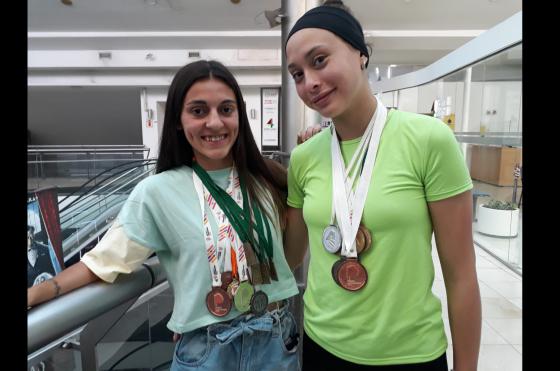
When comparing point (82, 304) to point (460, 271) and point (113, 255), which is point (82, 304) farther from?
point (460, 271)

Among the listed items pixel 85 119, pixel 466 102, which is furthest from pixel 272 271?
pixel 85 119

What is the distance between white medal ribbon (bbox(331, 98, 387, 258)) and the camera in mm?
1092

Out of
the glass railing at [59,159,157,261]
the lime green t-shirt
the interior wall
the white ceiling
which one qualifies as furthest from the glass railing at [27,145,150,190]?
the interior wall

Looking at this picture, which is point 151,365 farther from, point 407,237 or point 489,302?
point 489,302

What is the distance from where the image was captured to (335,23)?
3.54 ft

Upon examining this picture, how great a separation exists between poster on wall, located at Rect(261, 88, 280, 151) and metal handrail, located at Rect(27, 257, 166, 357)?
8.86 m

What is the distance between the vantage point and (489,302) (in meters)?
4.21

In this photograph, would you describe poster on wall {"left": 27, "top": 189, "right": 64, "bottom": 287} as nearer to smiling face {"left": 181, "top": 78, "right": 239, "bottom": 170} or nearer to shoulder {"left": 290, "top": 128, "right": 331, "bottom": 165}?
smiling face {"left": 181, "top": 78, "right": 239, "bottom": 170}

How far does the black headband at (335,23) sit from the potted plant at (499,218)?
237 inches

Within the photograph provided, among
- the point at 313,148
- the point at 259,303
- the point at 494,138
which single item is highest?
the point at 494,138

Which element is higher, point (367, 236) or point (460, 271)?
point (367, 236)

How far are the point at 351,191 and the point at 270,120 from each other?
9.43 m
